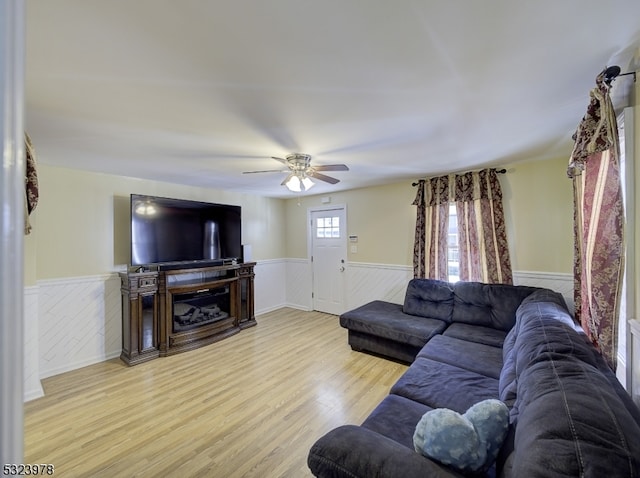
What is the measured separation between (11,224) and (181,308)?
3670 millimetres

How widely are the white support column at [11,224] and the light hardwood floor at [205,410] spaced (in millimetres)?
1765

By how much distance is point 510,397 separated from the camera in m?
1.41

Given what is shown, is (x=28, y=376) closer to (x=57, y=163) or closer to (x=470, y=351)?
(x=57, y=163)

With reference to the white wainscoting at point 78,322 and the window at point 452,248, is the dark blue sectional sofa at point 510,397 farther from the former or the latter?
the white wainscoting at point 78,322

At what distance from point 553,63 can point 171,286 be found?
3.98m

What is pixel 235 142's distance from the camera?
2.28 m

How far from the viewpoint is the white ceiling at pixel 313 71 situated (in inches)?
41.3

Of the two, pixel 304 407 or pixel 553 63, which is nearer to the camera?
pixel 553 63

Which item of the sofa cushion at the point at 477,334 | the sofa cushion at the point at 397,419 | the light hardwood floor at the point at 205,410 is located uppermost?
the sofa cushion at the point at 477,334

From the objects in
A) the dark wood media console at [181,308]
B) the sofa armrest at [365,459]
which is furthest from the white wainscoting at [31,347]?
the sofa armrest at [365,459]

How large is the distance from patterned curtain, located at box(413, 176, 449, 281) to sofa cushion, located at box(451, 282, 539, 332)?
0.48 meters

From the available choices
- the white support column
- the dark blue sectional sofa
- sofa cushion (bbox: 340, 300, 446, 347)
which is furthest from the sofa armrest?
sofa cushion (bbox: 340, 300, 446, 347)

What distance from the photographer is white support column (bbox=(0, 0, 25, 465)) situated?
1.21 feet

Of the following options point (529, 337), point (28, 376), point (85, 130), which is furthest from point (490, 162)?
point (28, 376)
